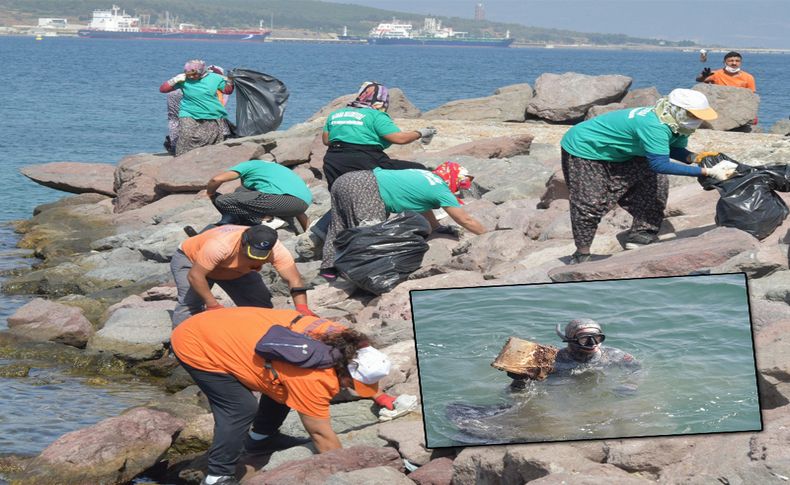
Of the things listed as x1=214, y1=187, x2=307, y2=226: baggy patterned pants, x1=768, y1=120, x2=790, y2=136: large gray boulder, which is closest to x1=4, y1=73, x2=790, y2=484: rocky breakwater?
x1=214, y1=187, x2=307, y2=226: baggy patterned pants

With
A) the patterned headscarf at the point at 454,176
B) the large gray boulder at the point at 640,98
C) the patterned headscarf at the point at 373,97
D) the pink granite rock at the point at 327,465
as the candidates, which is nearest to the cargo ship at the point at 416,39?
the large gray boulder at the point at 640,98

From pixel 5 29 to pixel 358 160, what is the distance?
167 meters

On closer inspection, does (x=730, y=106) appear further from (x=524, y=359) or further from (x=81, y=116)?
(x=81, y=116)

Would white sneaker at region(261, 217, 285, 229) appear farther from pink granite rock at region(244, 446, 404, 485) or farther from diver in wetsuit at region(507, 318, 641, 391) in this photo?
diver in wetsuit at region(507, 318, 641, 391)

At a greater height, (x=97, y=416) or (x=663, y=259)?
(x=663, y=259)

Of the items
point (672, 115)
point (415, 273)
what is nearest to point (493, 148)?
point (415, 273)

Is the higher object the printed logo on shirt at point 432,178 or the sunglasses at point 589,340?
the sunglasses at point 589,340

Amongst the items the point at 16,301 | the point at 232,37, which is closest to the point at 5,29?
the point at 232,37

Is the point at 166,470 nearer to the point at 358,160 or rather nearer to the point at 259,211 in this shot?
the point at 259,211

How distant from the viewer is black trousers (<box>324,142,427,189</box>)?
390 inches

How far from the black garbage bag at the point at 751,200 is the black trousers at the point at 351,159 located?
2967 millimetres

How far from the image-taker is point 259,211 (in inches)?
347

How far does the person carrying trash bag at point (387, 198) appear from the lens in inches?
356

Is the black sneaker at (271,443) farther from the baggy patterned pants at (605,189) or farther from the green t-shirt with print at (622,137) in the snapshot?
the green t-shirt with print at (622,137)
